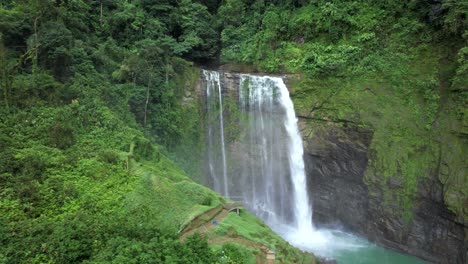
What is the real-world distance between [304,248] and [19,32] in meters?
13.9

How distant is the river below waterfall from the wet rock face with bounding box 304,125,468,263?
2.17 ft

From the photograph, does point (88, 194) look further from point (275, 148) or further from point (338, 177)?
point (338, 177)

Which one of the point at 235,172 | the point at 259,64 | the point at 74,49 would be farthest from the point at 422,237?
the point at 74,49

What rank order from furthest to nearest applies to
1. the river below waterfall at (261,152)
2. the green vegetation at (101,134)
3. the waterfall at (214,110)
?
the waterfall at (214,110) < the river below waterfall at (261,152) < the green vegetation at (101,134)

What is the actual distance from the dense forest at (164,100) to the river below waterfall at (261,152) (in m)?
0.93

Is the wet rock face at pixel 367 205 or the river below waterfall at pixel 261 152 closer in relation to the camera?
the wet rock face at pixel 367 205

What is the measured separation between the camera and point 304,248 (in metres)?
14.0

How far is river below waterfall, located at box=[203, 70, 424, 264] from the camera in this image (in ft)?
54.9

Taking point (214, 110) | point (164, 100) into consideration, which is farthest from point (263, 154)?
point (164, 100)

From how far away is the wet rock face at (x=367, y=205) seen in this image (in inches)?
532

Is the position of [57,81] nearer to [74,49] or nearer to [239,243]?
[74,49]

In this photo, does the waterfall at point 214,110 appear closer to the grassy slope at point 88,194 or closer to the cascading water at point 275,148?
the cascading water at point 275,148

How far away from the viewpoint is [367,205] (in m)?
15.4

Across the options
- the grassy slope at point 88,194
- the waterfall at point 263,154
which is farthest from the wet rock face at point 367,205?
the grassy slope at point 88,194
